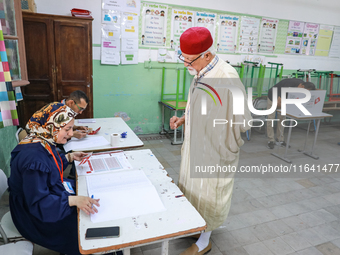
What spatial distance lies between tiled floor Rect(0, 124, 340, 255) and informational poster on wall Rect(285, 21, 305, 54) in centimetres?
274

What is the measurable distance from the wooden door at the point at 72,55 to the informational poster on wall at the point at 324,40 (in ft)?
16.7

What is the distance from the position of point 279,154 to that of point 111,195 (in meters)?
3.65

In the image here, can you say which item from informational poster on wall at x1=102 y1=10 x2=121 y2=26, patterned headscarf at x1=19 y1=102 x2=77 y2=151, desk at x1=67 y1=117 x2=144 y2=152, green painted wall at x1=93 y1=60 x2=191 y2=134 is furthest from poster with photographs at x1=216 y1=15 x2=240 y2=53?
patterned headscarf at x1=19 y1=102 x2=77 y2=151

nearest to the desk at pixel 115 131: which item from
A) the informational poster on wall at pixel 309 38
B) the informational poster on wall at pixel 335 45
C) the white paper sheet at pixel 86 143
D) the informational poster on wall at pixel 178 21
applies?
the white paper sheet at pixel 86 143

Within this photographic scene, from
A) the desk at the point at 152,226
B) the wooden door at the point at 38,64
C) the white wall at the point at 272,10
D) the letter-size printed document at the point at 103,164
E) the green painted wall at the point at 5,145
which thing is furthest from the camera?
the white wall at the point at 272,10

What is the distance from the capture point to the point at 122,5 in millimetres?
3977

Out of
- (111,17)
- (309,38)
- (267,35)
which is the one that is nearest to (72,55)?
(111,17)

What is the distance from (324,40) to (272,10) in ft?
5.59

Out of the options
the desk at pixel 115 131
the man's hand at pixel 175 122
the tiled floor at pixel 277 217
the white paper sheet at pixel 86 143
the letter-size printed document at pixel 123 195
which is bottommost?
the tiled floor at pixel 277 217

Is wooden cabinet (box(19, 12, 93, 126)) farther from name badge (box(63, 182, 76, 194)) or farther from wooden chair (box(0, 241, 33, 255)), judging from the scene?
wooden chair (box(0, 241, 33, 255))

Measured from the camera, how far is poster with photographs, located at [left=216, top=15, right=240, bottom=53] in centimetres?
472

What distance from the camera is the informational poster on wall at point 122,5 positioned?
3896 mm

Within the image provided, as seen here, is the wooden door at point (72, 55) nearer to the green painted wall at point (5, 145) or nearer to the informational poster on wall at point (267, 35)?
the green painted wall at point (5, 145)

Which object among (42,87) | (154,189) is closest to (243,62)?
(42,87)
